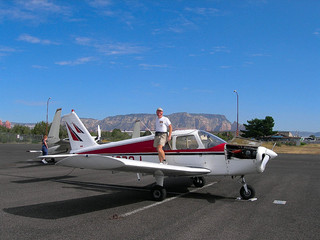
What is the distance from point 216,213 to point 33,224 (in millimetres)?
3701

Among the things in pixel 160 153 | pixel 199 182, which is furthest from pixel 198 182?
pixel 160 153

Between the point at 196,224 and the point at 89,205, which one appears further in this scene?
the point at 89,205

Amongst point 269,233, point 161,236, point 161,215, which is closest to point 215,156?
point 161,215

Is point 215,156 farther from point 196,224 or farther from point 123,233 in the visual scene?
point 123,233

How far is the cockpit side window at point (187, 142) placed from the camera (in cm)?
850

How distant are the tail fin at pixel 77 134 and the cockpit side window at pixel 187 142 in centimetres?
378

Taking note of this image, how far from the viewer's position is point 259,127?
88625mm

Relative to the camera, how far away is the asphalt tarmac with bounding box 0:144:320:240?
5.09 metres

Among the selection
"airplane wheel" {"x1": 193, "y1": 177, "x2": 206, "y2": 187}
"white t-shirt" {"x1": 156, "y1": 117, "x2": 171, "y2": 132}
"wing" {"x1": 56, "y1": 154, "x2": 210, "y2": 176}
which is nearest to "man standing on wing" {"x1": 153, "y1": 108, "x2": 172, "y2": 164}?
"white t-shirt" {"x1": 156, "y1": 117, "x2": 171, "y2": 132}

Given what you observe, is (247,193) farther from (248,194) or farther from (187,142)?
(187,142)

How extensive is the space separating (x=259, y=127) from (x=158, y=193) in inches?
3392

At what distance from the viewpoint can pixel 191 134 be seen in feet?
→ 28.2

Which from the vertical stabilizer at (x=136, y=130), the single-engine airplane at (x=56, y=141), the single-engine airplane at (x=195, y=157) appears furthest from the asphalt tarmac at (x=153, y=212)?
the single-engine airplane at (x=56, y=141)

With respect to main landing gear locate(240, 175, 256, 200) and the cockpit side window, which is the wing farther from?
main landing gear locate(240, 175, 256, 200)
